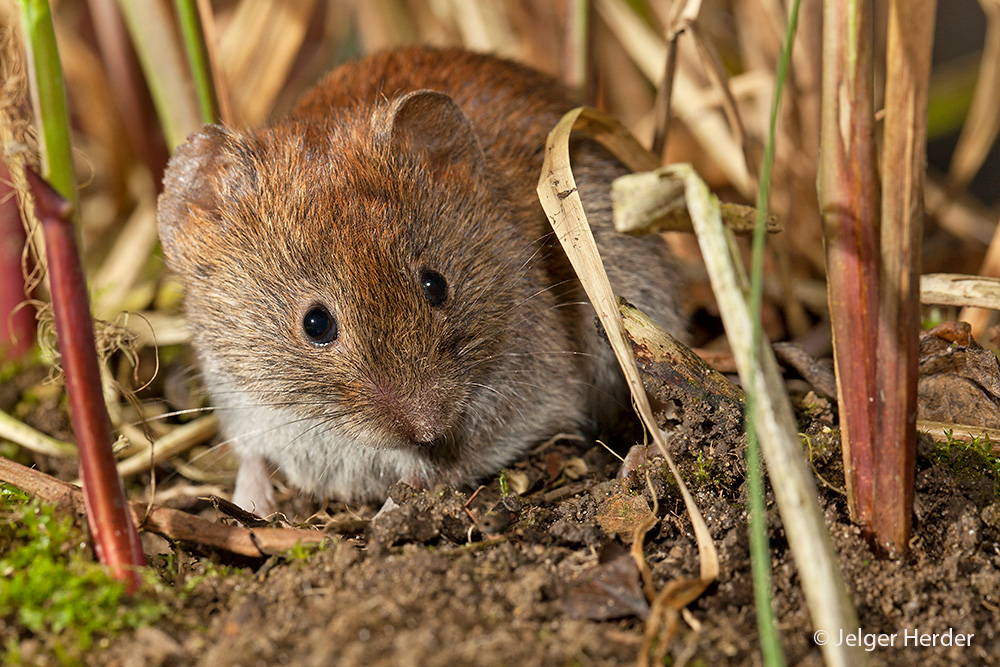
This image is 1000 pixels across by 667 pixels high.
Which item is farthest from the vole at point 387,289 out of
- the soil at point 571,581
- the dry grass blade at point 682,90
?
the dry grass blade at point 682,90

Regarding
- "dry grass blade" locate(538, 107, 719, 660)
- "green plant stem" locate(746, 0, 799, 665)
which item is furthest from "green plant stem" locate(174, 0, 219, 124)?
"green plant stem" locate(746, 0, 799, 665)

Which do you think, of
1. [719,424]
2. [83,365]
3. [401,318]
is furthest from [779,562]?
[83,365]

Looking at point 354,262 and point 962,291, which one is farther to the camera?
point 962,291

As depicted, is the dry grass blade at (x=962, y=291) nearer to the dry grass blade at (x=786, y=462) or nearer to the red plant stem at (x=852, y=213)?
the red plant stem at (x=852, y=213)

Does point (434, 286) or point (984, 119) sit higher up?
point (434, 286)

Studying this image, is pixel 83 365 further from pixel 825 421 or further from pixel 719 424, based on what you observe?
pixel 825 421

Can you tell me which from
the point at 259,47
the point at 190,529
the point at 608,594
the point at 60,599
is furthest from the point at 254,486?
the point at 259,47

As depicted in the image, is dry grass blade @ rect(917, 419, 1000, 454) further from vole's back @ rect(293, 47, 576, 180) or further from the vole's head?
vole's back @ rect(293, 47, 576, 180)

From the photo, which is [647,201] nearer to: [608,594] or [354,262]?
[608,594]
